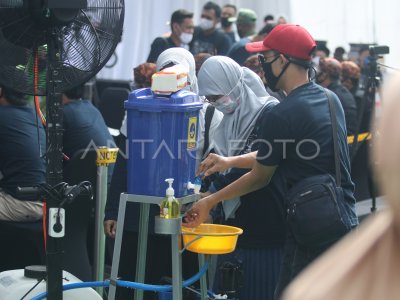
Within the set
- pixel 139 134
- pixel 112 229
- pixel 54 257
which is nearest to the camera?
pixel 54 257

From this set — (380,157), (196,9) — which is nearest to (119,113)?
(196,9)

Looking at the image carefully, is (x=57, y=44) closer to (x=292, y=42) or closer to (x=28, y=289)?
(x=292, y=42)

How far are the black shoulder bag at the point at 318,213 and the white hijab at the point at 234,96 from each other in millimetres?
619

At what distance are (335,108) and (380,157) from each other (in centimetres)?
237

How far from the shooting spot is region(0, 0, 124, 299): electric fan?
319 centimetres

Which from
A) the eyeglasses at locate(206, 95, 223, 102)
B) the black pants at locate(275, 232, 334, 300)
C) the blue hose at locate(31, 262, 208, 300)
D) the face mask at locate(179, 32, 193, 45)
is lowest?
the blue hose at locate(31, 262, 208, 300)

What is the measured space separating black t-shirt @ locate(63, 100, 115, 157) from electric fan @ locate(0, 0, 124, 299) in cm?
174

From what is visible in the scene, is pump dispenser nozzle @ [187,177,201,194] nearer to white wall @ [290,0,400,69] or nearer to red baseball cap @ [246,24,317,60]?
red baseball cap @ [246,24,317,60]

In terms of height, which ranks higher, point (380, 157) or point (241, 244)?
point (380, 157)

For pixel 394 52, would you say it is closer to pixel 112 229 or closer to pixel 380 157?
pixel 112 229

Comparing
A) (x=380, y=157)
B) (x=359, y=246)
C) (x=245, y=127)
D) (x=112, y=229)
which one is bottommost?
(x=112, y=229)

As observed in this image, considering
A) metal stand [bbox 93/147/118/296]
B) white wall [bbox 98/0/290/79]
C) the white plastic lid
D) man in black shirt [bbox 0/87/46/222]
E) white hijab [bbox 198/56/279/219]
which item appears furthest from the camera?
white wall [bbox 98/0/290/79]

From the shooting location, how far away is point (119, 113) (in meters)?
7.72

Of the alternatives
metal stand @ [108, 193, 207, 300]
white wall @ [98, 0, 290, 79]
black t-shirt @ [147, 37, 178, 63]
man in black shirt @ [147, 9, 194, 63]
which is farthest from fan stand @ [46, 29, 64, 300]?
white wall @ [98, 0, 290, 79]
